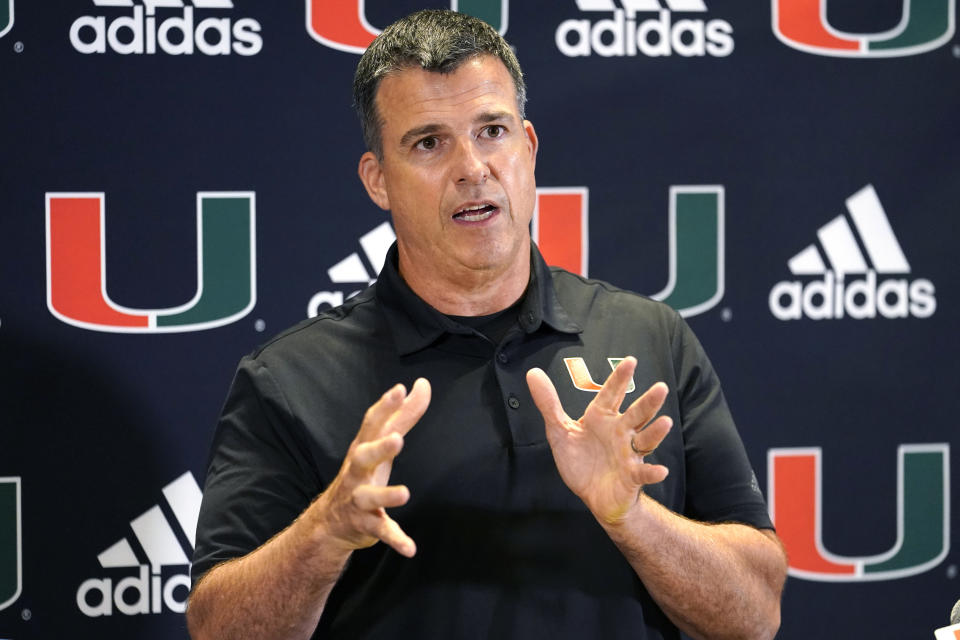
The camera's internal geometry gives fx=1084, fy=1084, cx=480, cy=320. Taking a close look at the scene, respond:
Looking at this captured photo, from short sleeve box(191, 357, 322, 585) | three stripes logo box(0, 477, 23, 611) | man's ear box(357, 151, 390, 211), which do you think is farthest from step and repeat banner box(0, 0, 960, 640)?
short sleeve box(191, 357, 322, 585)

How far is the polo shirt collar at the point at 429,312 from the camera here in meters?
1.61

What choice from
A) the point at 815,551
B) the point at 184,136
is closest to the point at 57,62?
the point at 184,136

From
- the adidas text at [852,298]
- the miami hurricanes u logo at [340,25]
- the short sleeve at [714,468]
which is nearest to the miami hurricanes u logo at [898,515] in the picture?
the adidas text at [852,298]

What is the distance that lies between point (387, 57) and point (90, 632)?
1.42 metres

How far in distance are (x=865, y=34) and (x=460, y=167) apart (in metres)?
1.38

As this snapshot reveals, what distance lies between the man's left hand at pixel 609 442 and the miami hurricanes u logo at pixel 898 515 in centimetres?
124

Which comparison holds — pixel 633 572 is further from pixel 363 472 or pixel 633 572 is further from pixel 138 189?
pixel 138 189

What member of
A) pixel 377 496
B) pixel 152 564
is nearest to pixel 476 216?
pixel 377 496

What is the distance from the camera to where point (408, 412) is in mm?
1278

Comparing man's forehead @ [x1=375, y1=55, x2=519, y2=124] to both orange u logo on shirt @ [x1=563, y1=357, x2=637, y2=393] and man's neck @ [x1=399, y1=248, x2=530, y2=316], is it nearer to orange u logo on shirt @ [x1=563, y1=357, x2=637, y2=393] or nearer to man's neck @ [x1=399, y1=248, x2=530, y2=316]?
man's neck @ [x1=399, y1=248, x2=530, y2=316]

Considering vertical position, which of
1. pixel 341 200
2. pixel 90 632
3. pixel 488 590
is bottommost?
pixel 90 632

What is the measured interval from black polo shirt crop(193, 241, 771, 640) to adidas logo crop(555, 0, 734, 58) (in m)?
1.00

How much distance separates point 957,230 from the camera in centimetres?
256

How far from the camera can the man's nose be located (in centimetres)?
161
